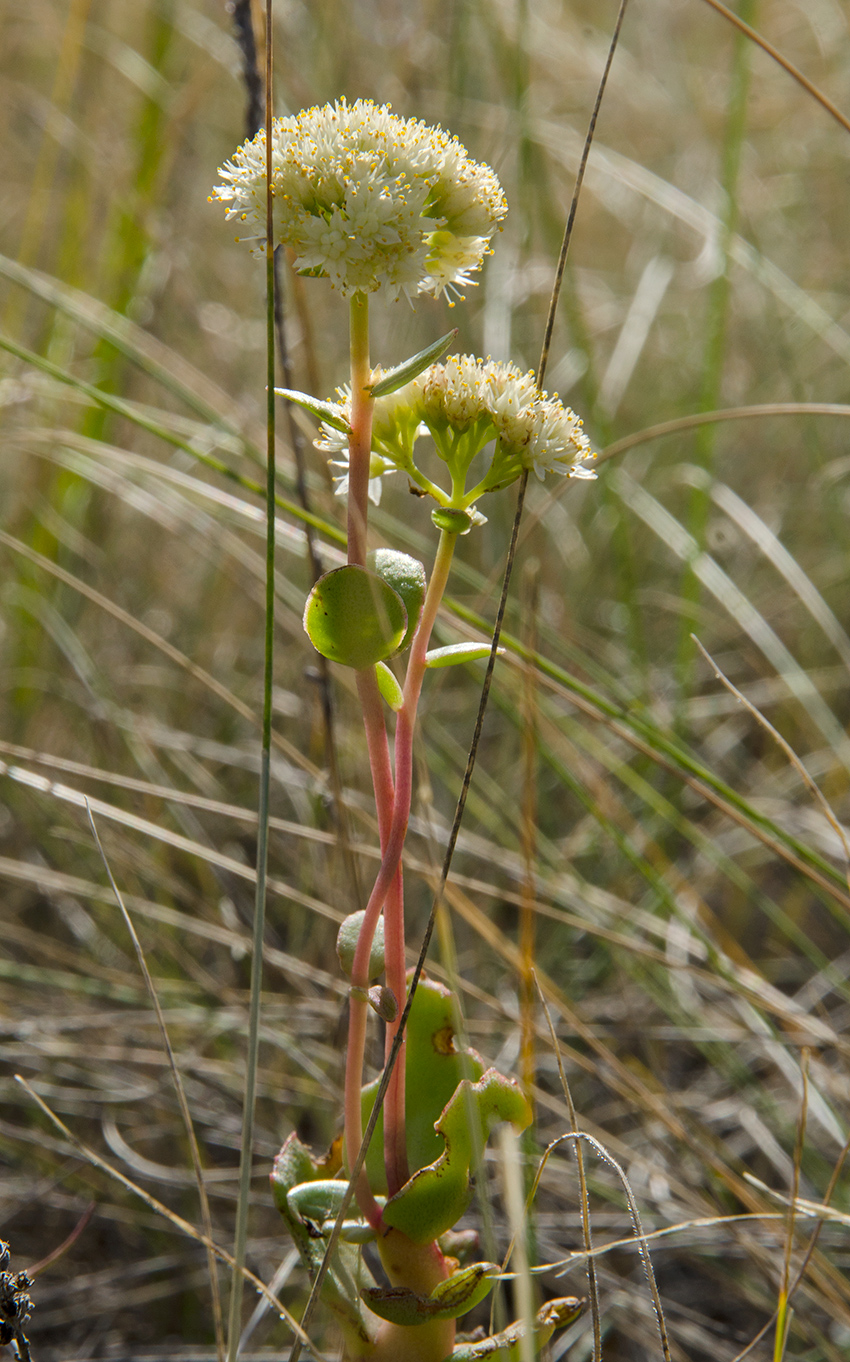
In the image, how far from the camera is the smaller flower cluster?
704mm

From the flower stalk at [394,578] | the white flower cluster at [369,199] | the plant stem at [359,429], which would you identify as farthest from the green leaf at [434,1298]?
the white flower cluster at [369,199]

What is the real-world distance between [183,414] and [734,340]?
4.69 feet

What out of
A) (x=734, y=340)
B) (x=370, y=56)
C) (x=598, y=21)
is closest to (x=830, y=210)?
(x=734, y=340)

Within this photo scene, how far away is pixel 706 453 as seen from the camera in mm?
1684

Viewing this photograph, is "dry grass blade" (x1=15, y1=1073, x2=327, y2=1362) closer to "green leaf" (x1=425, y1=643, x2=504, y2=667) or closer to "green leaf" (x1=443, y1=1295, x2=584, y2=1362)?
"green leaf" (x1=443, y1=1295, x2=584, y2=1362)

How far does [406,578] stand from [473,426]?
0.12m

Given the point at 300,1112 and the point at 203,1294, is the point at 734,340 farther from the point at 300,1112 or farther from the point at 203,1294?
the point at 203,1294

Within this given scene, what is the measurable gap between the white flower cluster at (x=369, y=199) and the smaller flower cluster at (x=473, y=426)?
7cm

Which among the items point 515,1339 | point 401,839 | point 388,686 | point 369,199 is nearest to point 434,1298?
point 515,1339

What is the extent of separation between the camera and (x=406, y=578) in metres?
0.73

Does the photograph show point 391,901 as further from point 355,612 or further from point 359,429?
point 359,429

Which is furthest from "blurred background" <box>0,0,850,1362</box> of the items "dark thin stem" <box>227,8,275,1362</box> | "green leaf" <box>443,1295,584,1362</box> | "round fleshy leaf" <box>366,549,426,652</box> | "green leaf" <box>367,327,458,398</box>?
"green leaf" <box>367,327,458,398</box>

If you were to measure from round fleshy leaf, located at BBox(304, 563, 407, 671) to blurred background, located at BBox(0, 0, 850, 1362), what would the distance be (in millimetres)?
308

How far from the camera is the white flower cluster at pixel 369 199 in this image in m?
0.63
